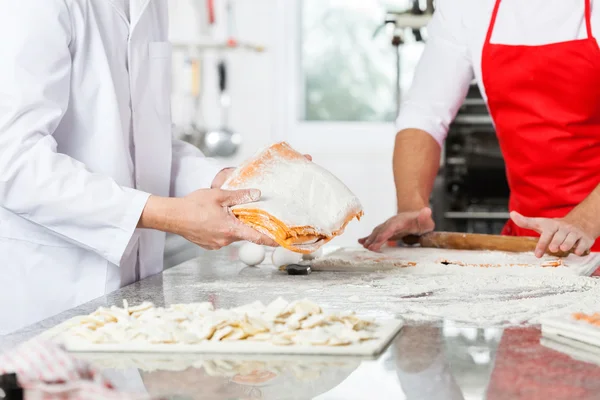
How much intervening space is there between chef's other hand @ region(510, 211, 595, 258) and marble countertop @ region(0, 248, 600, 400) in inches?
22.0

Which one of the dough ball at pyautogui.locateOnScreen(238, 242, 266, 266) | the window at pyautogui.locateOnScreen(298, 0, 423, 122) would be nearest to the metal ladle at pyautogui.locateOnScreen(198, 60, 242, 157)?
the window at pyautogui.locateOnScreen(298, 0, 423, 122)

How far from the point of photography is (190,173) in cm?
174

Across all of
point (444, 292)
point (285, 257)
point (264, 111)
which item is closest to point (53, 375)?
point (444, 292)

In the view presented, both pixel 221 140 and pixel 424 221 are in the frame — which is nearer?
pixel 424 221

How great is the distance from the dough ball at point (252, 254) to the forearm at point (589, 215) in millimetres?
623

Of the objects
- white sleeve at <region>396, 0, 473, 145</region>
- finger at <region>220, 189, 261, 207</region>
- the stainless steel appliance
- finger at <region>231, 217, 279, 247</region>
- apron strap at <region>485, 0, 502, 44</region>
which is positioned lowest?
the stainless steel appliance

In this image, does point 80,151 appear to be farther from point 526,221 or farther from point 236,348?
point 526,221

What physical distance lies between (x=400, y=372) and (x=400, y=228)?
3.29 feet

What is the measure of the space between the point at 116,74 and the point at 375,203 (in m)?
2.48

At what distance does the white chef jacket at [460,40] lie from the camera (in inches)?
76.9

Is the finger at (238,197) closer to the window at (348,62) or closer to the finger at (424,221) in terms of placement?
the finger at (424,221)

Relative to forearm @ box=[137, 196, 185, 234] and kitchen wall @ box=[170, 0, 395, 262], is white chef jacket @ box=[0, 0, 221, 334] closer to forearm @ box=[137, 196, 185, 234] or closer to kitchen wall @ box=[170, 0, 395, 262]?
forearm @ box=[137, 196, 185, 234]

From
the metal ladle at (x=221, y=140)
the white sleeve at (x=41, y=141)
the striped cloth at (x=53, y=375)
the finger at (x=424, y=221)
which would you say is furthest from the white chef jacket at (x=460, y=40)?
the metal ladle at (x=221, y=140)

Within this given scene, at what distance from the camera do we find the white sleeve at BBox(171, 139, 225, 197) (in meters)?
1.72
